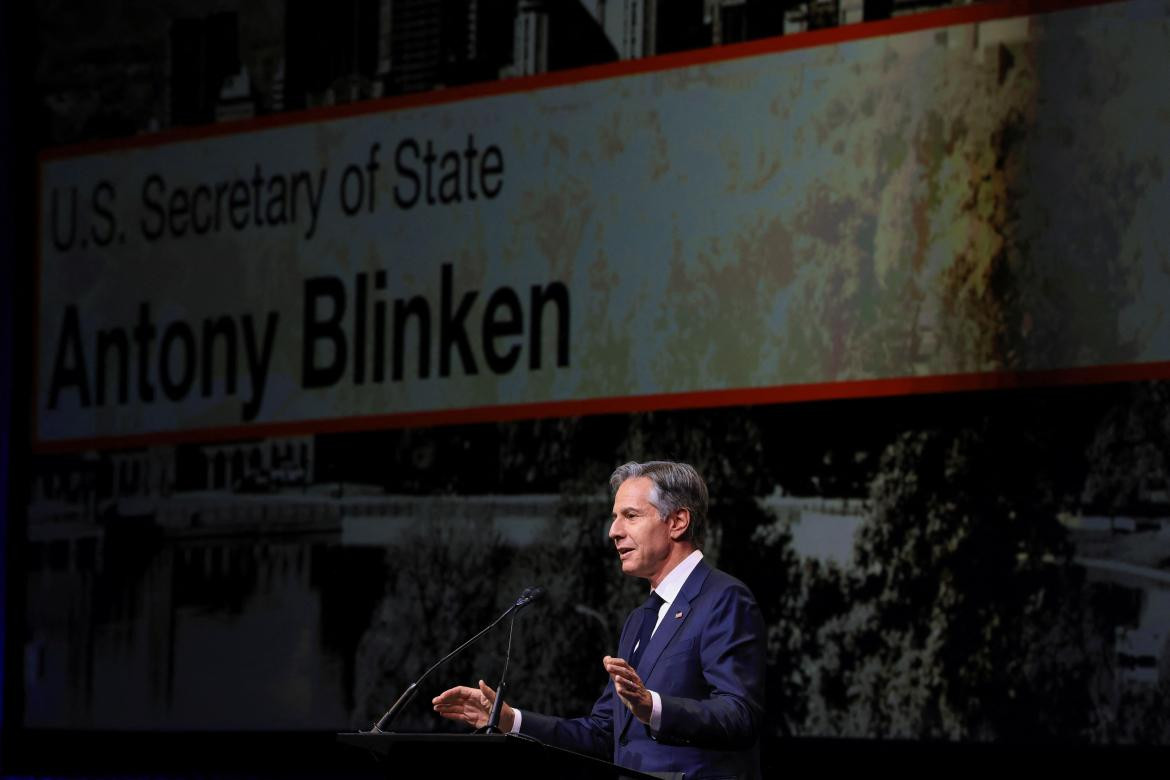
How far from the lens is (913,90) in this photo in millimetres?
4766

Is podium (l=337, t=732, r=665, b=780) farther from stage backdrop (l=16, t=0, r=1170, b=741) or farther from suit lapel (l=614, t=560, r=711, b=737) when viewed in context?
stage backdrop (l=16, t=0, r=1170, b=741)

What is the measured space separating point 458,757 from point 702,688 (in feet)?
1.59

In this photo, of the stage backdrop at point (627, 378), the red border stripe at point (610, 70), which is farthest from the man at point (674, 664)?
the red border stripe at point (610, 70)

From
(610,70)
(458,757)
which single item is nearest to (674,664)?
(458,757)

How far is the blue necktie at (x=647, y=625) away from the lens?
125 inches

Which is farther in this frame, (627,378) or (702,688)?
(627,378)

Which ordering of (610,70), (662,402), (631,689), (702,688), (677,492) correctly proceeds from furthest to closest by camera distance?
(610,70) → (662,402) → (677,492) → (702,688) → (631,689)

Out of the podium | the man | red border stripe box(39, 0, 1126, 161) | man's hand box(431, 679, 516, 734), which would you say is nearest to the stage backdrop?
red border stripe box(39, 0, 1126, 161)

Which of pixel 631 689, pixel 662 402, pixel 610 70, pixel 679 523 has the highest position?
pixel 610 70

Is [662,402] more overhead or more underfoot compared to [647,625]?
more overhead

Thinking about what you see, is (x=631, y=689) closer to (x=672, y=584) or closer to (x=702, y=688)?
(x=702, y=688)

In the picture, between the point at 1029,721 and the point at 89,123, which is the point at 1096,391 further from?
the point at 89,123

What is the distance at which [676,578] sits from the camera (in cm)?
317

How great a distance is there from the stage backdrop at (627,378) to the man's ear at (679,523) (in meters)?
1.62
